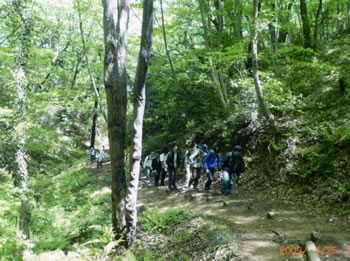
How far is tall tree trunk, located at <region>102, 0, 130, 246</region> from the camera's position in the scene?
16.7 ft

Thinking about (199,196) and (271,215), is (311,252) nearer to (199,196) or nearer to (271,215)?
(271,215)

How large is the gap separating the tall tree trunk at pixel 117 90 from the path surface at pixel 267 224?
2463 millimetres

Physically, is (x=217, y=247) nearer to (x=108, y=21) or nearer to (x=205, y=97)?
(x=108, y=21)

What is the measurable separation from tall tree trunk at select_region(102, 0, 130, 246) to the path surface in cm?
246

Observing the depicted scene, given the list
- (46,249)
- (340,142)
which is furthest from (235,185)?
(46,249)

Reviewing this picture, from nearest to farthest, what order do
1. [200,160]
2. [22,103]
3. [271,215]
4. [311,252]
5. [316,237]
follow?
[311,252] < [316,237] < [271,215] < [22,103] < [200,160]

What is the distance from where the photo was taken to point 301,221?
17.0ft

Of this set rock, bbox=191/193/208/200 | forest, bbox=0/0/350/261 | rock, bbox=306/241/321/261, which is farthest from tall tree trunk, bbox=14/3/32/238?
rock, bbox=306/241/321/261

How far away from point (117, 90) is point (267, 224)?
14.8ft

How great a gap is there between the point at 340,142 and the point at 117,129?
621 centimetres

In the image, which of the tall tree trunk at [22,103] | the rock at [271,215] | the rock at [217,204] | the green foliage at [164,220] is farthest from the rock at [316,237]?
the tall tree trunk at [22,103]

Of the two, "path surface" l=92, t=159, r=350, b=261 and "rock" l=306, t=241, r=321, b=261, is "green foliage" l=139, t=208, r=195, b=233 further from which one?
"rock" l=306, t=241, r=321, b=261

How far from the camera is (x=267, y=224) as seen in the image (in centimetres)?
530

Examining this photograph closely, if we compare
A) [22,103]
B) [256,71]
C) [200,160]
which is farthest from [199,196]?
[22,103]
